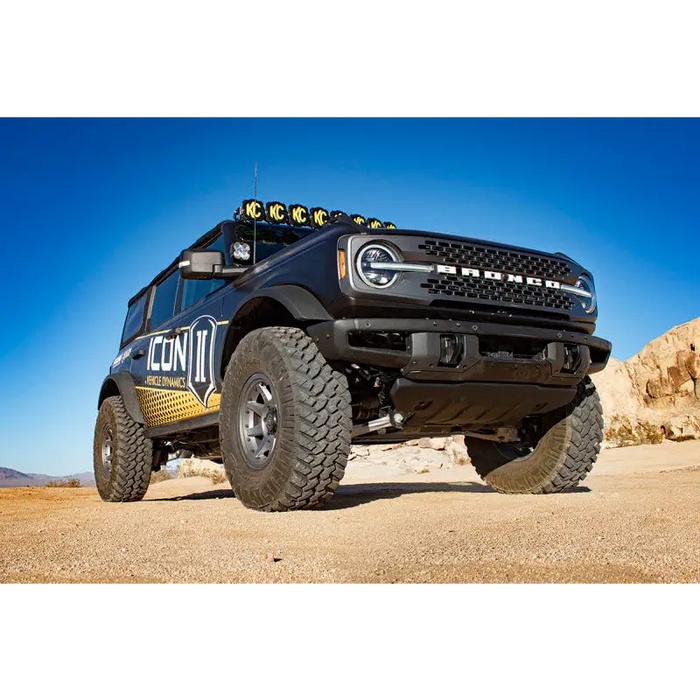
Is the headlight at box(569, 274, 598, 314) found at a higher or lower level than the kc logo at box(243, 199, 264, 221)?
lower

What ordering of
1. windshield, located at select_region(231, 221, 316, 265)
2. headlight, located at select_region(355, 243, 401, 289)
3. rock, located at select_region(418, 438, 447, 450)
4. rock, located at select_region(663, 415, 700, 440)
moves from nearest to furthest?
headlight, located at select_region(355, 243, 401, 289)
windshield, located at select_region(231, 221, 316, 265)
rock, located at select_region(663, 415, 700, 440)
rock, located at select_region(418, 438, 447, 450)

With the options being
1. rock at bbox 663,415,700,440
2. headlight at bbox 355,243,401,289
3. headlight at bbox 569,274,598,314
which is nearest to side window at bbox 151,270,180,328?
headlight at bbox 355,243,401,289

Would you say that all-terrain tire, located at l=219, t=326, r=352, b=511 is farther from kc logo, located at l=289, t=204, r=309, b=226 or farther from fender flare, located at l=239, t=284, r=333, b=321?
kc logo, located at l=289, t=204, r=309, b=226

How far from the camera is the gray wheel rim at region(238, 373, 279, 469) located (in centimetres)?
391

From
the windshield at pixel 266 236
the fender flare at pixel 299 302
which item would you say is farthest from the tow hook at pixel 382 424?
the windshield at pixel 266 236

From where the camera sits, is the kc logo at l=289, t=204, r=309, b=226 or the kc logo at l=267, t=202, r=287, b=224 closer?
the kc logo at l=267, t=202, r=287, b=224

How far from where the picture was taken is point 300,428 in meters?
3.54

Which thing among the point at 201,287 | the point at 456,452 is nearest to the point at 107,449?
the point at 201,287

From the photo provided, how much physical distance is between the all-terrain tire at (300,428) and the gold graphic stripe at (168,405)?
3.92 ft

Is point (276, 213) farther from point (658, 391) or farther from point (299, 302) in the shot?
point (658, 391)

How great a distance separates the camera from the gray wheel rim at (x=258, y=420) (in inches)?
154

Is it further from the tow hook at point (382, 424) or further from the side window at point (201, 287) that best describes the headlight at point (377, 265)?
the side window at point (201, 287)

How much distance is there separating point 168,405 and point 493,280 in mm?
3203

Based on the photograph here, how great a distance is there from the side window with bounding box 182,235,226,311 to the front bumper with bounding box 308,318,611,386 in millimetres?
1871
